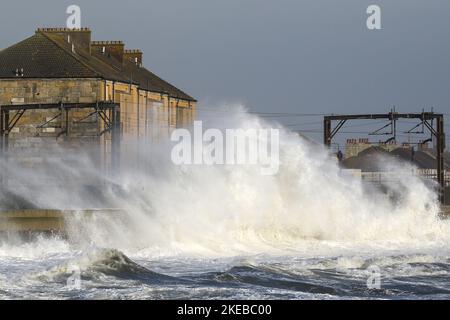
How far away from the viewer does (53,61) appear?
60500mm

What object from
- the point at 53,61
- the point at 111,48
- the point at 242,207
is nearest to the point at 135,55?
the point at 111,48

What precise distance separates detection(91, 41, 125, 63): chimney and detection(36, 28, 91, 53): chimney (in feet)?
8.54

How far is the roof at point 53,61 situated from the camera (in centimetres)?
5953

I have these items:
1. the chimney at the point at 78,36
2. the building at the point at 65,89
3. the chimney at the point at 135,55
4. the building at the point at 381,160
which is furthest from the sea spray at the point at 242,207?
the building at the point at 381,160

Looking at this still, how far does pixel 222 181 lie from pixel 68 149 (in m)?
12.8

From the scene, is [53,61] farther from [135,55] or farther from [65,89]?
[135,55]

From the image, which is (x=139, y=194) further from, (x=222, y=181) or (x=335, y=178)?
(x=335, y=178)

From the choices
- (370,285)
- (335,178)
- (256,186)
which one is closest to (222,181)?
(256,186)

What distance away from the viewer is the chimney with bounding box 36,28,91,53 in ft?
214

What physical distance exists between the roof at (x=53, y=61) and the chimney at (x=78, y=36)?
1.35ft

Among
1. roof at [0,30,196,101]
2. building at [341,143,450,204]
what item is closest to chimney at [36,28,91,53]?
roof at [0,30,196,101]

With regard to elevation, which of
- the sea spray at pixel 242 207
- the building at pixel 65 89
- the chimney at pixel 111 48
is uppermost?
the chimney at pixel 111 48

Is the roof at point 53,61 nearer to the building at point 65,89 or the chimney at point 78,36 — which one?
the building at point 65,89

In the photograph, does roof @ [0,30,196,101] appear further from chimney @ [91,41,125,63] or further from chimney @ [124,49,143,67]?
chimney @ [124,49,143,67]
